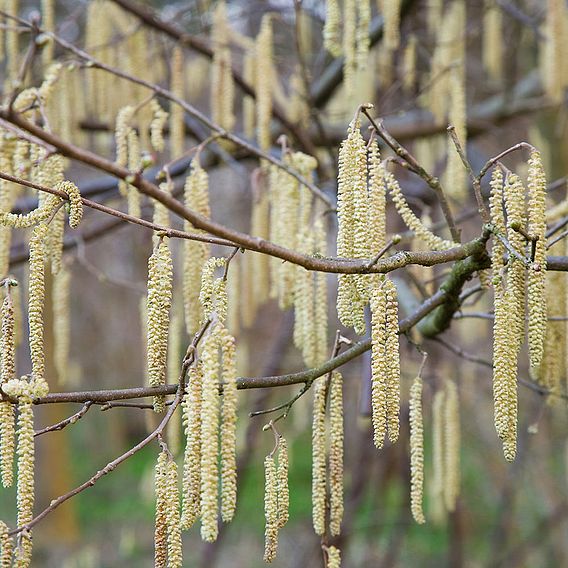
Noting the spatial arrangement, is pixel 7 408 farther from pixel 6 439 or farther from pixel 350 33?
pixel 350 33

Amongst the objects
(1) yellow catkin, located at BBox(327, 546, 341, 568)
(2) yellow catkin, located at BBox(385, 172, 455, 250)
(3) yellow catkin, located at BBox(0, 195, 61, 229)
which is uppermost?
(2) yellow catkin, located at BBox(385, 172, 455, 250)

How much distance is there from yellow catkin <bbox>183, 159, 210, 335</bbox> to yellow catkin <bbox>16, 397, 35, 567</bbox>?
524 mm

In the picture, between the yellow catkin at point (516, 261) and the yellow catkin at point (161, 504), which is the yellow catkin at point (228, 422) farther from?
the yellow catkin at point (516, 261)

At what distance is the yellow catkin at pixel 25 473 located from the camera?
39.0 inches

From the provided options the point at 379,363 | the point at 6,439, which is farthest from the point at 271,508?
the point at 6,439

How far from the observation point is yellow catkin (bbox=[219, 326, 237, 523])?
3.12ft

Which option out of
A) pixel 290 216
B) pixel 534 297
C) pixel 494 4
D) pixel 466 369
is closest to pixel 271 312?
pixel 466 369

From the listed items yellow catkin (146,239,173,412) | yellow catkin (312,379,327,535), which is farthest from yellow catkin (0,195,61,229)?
yellow catkin (312,379,327,535)

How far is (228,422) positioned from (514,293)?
1.47 ft

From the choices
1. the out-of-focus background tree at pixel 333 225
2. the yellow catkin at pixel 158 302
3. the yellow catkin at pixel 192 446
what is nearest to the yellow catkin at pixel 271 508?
the yellow catkin at pixel 192 446

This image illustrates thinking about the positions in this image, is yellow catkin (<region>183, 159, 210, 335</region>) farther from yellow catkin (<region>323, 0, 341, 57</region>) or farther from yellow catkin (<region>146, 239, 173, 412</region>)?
yellow catkin (<region>323, 0, 341, 57</region>)

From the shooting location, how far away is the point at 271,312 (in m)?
7.99

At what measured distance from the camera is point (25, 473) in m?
1.02

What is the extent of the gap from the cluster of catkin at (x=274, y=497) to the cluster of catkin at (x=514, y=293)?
1.05 feet
